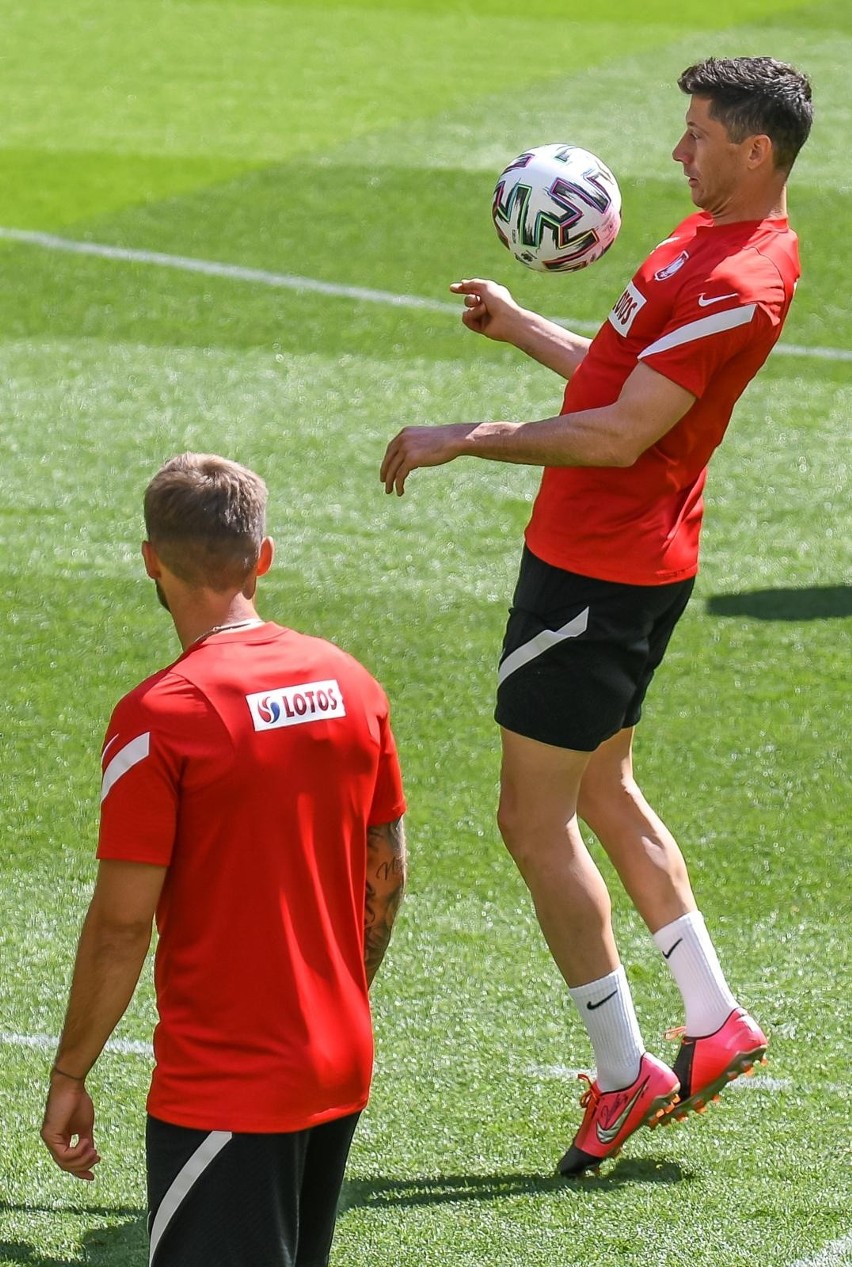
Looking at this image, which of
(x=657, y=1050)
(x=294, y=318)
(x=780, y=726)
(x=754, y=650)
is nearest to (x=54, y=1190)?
(x=657, y=1050)

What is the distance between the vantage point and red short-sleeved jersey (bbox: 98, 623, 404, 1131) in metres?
2.89

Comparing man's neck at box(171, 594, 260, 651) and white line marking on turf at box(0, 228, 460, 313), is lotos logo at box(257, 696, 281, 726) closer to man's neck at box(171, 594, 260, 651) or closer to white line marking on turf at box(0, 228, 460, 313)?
man's neck at box(171, 594, 260, 651)

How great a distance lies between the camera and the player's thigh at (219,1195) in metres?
2.96

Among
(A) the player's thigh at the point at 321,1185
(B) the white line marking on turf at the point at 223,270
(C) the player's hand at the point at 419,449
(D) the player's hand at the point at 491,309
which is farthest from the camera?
(B) the white line marking on turf at the point at 223,270

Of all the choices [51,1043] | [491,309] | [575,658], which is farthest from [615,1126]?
[491,309]

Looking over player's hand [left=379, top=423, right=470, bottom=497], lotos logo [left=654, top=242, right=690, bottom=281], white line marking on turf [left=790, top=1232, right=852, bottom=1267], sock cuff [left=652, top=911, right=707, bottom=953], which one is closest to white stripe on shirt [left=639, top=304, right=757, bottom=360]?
lotos logo [left=654, top=242, right=690, bottom=281]

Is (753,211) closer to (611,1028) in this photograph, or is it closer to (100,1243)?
(611,1028)

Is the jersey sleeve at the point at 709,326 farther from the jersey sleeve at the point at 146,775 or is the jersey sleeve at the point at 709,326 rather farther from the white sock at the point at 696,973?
the jersey sleeve at the point at 146,775

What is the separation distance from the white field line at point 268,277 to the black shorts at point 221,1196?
8817 mm

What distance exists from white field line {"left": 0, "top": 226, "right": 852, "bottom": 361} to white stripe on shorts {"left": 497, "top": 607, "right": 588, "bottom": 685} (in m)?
7.13

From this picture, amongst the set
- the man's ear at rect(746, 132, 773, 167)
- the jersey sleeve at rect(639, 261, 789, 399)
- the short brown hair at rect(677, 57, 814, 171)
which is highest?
the short brown hair at rect(677, 57, 814, 171)

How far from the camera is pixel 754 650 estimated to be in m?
7.43

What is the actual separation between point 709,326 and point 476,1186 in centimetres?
196

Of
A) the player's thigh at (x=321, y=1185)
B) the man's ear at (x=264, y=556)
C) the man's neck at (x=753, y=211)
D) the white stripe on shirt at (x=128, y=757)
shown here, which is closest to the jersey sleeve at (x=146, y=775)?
the white stripe on shirt at (x=128, y=757)
